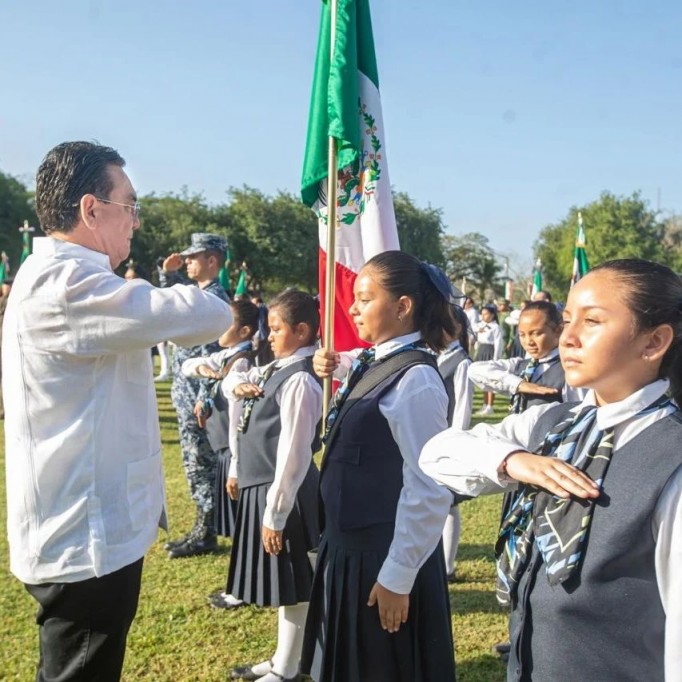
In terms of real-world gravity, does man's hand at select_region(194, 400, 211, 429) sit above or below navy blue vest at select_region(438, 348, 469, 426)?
below

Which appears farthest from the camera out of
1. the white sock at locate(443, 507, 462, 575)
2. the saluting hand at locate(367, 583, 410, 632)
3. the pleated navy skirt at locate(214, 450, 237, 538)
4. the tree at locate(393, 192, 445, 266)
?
the tree at locate(393, 192, 445, 266)

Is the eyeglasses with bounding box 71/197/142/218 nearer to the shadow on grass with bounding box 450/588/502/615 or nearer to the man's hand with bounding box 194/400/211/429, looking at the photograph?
the man's hand with bounding box 194/400/211/429

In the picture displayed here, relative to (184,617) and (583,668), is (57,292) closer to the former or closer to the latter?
(583,668)

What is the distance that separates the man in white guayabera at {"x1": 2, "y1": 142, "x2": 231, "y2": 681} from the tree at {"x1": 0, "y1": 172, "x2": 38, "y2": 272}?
32.8 meters

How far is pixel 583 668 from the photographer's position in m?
1.55

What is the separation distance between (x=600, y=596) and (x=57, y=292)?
5.16 ft

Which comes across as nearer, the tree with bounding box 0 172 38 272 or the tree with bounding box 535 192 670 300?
the tree with bounding box 0 172 38 272

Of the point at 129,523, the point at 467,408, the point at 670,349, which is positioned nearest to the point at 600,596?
the point at 670,349

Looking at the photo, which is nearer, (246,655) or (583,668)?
(583,668)

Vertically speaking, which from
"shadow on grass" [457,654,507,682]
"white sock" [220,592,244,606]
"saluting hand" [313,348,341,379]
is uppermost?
"saluting hand" [313,348,341,379]

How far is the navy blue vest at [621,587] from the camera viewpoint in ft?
4.80

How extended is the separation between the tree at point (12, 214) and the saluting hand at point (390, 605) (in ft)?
109

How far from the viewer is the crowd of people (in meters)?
1.51

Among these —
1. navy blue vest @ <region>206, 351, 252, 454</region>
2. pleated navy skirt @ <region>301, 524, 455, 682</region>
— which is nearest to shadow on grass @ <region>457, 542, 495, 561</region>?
navy blue vest @ <region>206, 351, 252, 454</region>
